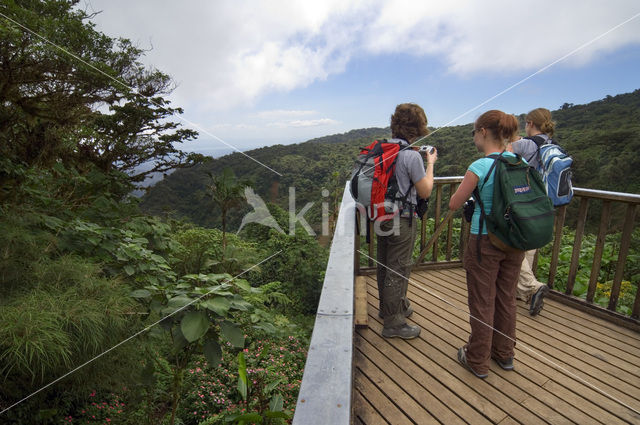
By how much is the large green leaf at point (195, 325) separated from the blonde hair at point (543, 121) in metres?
2.78

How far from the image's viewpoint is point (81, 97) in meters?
3.82

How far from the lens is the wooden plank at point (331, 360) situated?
0.64 m

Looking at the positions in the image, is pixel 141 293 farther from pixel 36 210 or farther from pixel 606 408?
pixel 606 408

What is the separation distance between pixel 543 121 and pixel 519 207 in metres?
1.39

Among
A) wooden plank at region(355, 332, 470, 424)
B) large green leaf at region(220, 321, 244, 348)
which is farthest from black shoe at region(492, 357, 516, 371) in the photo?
large green leaf at region(220, 321, 244, 348)

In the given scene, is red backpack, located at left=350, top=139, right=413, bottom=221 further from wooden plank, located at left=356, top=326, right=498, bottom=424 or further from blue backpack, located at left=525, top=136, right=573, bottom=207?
blue backpack, located at left=525, top=136, right=573, bottom=207

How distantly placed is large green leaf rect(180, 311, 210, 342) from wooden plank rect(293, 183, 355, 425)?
22.6 inches

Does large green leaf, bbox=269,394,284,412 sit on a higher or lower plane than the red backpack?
lower

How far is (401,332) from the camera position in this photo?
2.16m

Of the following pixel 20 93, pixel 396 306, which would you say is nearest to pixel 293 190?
pixel 20 93

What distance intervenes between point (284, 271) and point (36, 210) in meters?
7.21

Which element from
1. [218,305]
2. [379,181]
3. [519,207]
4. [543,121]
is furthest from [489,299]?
[543,121]

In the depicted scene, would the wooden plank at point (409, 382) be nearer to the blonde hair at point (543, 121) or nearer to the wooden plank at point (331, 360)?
the wooden plank at point (331, 360)

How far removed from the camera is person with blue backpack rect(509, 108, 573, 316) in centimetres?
236
